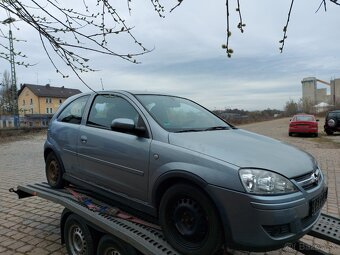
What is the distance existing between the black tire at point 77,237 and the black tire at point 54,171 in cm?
86

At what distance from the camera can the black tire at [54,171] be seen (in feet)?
16.3

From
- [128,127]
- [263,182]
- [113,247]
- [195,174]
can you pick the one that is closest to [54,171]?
[113,247]

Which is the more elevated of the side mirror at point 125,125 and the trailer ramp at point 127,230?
the side mirror at point 125,125

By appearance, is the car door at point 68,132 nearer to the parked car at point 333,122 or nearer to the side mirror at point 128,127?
the side mirror at point 128,127

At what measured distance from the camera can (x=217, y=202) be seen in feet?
9.32

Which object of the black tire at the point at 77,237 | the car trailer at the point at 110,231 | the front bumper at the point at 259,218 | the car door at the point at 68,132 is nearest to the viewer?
the front bumper at the point at 259,218

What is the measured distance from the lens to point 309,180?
3113 mm

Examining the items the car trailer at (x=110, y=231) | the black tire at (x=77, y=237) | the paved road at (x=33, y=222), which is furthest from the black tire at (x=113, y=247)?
the paved road at (x=33, y=222)

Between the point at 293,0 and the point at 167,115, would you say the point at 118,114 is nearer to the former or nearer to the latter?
the point at 167,115

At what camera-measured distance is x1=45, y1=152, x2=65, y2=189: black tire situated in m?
4.97

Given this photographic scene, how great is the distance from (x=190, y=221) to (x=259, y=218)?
2.14 feet

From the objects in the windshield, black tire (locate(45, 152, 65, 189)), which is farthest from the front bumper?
black tire (locate(45, 152, 65, 189))

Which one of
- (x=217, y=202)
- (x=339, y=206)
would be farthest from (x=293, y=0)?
(x=339, y=206)

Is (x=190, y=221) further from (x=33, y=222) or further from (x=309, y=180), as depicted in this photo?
(x=33, y=222)
